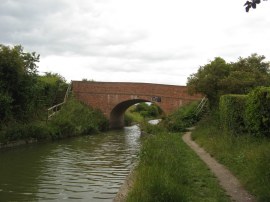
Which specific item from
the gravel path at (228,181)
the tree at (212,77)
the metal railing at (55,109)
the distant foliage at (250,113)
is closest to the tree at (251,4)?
the gravel path at (228,181)

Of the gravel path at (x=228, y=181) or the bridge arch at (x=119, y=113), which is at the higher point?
the bridge arch at (x=119, y=113)

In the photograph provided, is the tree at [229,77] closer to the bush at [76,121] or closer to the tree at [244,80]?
the tree at [244,80]

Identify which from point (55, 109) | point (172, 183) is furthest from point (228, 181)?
point (55, 109)

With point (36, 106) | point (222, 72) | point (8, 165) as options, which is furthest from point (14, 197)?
point (222, 72)

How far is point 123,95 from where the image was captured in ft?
114

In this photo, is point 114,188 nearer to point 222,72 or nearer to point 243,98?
point 243,98

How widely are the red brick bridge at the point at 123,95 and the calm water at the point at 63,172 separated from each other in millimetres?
11323

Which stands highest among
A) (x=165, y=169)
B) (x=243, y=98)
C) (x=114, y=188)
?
(x=243, y=98)

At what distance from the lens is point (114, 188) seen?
11.2m

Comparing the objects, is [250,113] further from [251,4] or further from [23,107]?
[23,107]

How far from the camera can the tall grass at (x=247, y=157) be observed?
26.5ft

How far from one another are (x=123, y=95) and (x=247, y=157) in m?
24.6

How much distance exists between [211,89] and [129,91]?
1061 centimetres

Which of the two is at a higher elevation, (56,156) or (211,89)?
(211,89)
